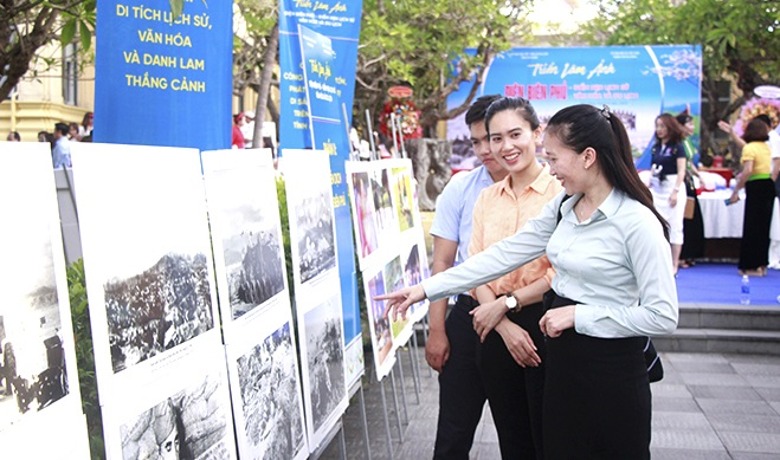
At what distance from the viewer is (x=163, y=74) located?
448 cm

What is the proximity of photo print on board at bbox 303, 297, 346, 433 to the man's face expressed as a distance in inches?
37.1

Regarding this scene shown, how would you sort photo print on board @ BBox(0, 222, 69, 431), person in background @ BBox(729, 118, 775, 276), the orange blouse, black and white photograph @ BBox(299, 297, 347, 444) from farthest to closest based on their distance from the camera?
person in background @ BBox(729, 118, 775, 276) → black and white photograph @ BBox(299, 297, 347, 444) → the orange blouse → photo print on board @ BBox(0, 222, 69, 431)

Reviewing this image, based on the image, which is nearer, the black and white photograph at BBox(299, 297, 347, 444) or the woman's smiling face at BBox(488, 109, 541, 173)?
the woman's smiling face at BBox(488, 109, 541, 173)

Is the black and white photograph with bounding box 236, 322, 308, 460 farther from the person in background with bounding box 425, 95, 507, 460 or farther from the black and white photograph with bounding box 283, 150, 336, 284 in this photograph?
the person in background with bounding box 425, 95, 507, 460

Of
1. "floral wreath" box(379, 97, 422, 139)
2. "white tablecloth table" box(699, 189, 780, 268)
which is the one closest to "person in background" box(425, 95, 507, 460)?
"white tablecloth table" box(699, 189, 780, 268)

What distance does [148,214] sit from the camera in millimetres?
2480

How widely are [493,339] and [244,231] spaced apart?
1206mm

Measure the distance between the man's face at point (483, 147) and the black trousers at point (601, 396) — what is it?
1.13 metres

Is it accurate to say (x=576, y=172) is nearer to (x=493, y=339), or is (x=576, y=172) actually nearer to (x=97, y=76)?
(x=493, y=339)

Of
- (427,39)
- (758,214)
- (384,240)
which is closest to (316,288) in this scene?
(384,240)

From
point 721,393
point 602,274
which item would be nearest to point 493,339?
point 602,274

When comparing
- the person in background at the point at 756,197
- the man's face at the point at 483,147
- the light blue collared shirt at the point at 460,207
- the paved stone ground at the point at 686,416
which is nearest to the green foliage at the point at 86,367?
the light blue collared shirt at the point at 460,207

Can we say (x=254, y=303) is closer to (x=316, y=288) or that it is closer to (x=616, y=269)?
(x=316, y=288)

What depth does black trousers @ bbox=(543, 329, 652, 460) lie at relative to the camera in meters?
3.21
